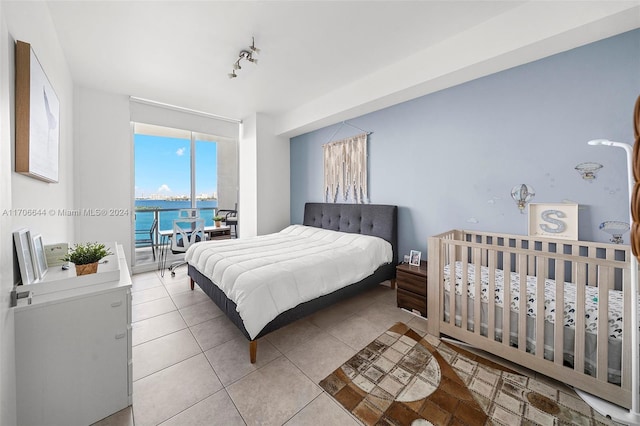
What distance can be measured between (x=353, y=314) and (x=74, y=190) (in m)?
3.90

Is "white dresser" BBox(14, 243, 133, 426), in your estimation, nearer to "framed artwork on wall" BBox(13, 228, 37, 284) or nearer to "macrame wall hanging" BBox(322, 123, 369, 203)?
"framed artwork on wall" BBox(13, 228, 37, 284)

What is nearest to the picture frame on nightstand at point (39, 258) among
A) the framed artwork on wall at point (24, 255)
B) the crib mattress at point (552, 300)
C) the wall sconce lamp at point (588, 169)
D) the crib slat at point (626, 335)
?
the framed artwork on wall at point (24, 255)

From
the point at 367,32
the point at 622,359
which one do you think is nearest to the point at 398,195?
the point at 367,32

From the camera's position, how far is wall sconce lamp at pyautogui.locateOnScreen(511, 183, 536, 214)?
2.14m

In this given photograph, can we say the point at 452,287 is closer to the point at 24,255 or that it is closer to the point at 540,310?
the point at 540,310

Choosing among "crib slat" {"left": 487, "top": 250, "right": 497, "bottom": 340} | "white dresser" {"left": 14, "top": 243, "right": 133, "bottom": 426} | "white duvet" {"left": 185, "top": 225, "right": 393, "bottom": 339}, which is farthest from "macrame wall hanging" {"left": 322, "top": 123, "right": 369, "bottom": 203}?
"white dresser" {"left": 14, "top": 243, "right": 133, "bottom": 426}

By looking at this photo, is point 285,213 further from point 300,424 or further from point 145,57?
point 300,424

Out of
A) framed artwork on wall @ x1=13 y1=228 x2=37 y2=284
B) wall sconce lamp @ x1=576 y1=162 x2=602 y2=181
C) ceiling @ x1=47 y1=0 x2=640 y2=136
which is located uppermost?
ceiling @ x1=47 y1=0 x2=640 y2=136

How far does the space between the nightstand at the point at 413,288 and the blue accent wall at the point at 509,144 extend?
57 centimetres

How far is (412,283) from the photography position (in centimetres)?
243

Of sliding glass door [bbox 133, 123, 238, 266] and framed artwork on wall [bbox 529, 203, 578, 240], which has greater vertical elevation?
sliding glass door [bbox 133, 123, 238, 266]

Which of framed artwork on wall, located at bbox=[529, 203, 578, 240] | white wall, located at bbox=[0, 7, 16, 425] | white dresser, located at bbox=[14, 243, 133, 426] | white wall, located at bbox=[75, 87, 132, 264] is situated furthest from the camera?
white wall, located at bbox=[75, 87, 132, 264]

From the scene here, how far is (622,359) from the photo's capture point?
1324 mm

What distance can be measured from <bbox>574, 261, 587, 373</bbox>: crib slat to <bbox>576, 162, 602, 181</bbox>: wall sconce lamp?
91 centimetres
